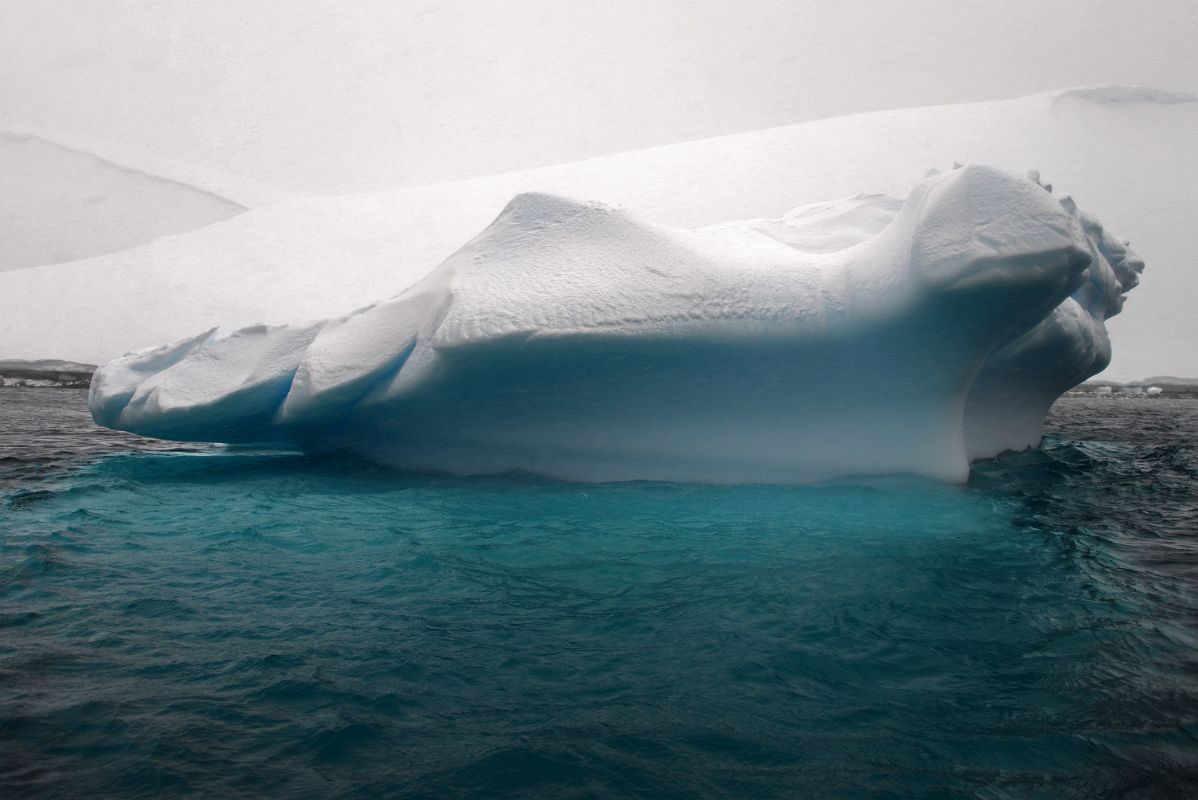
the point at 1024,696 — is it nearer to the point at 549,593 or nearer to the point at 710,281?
the point at 549,593

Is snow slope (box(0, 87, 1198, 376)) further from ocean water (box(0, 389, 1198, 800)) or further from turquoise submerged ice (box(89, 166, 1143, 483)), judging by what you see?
ocean water (box(0, 389, 1198, 800))

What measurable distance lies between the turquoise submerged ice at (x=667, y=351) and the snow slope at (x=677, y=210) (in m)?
12.1

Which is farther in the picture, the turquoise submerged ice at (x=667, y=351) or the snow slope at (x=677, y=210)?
the snow slope at (x=677, y=210)

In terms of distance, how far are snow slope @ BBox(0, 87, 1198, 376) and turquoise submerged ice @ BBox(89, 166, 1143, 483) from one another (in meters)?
12.1

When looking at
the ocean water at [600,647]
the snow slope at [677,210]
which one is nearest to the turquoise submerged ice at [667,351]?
the ocean water at [600,647]

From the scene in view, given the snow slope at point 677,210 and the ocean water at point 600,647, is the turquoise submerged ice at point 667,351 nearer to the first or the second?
the ocean water at point 600,647

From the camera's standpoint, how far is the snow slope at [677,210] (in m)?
17.0

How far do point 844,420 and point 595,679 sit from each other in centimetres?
300

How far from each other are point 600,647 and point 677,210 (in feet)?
61.3

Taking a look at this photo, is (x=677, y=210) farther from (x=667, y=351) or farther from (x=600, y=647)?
(x=600, y=647)

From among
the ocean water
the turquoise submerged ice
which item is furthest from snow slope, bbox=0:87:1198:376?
the ocean water

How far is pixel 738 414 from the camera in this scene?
15.4 feet

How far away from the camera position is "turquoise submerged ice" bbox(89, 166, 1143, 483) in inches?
148

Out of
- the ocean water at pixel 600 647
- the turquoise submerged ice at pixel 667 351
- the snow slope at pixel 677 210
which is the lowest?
the ocean water at pixel 600 647
